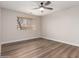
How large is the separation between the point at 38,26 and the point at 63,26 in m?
2.50

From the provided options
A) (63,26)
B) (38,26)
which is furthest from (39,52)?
(38,26)

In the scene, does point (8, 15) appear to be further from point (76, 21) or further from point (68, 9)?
point (76, 21)

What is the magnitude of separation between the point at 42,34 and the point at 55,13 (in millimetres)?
2244

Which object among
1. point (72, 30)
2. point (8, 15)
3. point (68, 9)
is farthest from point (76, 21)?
point (8, 15)

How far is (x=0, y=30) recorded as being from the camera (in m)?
4.33

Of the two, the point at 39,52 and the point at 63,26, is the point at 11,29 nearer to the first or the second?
the point at 39,52

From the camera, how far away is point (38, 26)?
268 inches

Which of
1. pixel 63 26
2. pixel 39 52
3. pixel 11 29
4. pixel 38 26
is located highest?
pixel 63 26

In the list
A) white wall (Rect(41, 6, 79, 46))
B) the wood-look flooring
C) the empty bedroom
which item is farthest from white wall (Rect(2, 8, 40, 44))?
white wall (Rect(41, 6, 79, 46))

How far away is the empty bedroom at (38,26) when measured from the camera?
3767 mm

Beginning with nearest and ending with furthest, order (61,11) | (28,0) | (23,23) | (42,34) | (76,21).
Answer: (28,0) → (76,21) → (61,11) → (23,23) → (42,34)

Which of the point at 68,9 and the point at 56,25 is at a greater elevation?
the point at 68,9

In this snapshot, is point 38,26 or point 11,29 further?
point 38,26

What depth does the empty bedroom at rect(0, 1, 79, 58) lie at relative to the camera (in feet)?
12.4
